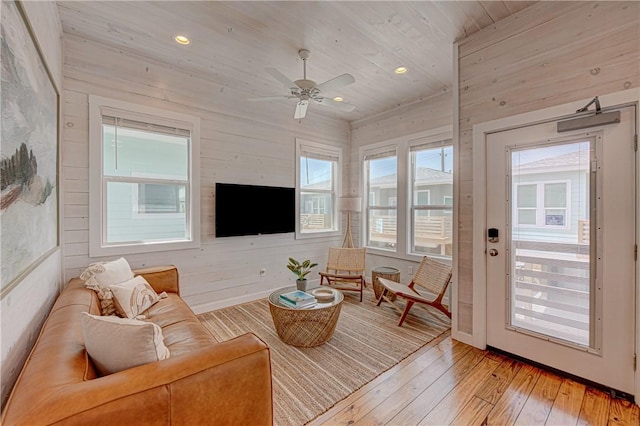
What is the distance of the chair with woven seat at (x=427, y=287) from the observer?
308 centimetres

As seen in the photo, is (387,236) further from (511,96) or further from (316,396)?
(316,396)

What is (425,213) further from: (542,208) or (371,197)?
(542,208)

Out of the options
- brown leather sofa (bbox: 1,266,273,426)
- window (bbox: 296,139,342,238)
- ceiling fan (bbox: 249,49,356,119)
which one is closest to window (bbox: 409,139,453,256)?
window (bbox: 296,139,342,238)

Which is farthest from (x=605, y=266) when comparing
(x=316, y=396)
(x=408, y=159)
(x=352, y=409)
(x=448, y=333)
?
(x=408, y=159)

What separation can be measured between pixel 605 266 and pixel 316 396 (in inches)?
89.0

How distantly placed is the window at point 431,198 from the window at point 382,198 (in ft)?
1.05

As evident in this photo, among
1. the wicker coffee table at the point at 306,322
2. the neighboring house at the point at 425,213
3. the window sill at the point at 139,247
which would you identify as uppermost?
the neighboring house at the point at 425,213

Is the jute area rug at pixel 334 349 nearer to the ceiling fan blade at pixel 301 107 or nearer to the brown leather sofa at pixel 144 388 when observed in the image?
the brown leather sofa at pixel 144 388

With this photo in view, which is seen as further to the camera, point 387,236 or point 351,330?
point 387,236

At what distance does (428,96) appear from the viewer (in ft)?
13.1

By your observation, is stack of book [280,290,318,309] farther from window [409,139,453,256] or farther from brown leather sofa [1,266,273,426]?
window [409,139,453,256]

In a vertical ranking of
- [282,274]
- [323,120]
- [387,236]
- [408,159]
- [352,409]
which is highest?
[323,120]

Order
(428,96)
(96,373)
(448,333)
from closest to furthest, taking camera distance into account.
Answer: (96,373) → (448,333) → (428,96)

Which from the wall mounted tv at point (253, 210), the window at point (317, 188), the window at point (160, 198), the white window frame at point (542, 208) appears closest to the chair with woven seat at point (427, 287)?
the white window frame at point (542, 208)
